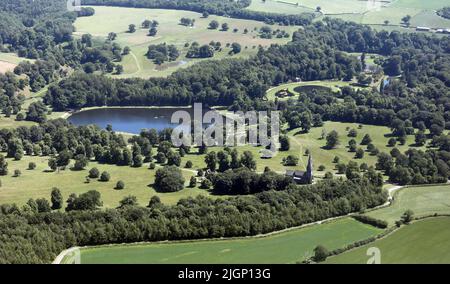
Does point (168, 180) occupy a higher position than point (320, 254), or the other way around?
point (320, 254)

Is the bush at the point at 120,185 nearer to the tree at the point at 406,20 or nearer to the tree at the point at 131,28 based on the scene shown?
the tree at the point at 131,28

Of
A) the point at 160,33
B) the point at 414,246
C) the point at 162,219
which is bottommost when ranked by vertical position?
the point at 414,246

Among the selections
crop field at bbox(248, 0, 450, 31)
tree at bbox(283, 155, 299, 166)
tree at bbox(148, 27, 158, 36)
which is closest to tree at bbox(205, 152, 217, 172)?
tree at bbox(283, 155, 299, 166)

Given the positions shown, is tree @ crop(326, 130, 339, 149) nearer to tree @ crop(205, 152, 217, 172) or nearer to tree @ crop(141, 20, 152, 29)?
tree @ crop(205, 152, 217, 172)

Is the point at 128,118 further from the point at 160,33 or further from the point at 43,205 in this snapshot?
the point at 160,33

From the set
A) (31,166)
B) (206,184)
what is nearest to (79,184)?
(31,166)

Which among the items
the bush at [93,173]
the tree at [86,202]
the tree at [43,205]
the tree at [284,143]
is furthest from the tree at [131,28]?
the tree at [43,205]
